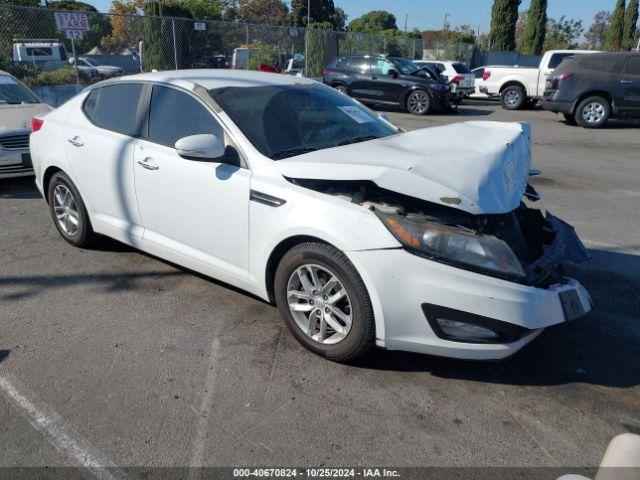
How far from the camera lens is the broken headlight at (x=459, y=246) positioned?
2.86 meters

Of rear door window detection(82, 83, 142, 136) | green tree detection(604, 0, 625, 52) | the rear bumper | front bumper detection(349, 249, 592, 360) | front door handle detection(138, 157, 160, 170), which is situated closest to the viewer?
front bumper detection(349, 249, 592, 360)

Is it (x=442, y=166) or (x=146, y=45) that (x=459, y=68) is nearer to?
(x=146, y=45)

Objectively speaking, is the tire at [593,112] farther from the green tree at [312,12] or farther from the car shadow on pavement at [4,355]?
the green tree at [312,12]

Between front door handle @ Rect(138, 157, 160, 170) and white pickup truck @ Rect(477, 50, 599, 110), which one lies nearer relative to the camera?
front door handle @ Rect(138, 157, 160, 170)

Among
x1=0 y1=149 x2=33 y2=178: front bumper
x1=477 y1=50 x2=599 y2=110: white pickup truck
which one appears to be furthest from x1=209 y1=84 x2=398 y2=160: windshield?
x1=477 y1=50 x2=599 y2=110: white pickup truck

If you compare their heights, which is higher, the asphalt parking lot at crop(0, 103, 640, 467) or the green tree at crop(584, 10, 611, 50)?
the green tree at crop(584, 10, 611, 50)

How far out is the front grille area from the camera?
717 centimetres

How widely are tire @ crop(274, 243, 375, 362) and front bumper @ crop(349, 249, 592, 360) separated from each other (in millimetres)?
94

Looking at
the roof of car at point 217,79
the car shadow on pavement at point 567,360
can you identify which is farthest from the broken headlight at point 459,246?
the roof of car at point 217,79

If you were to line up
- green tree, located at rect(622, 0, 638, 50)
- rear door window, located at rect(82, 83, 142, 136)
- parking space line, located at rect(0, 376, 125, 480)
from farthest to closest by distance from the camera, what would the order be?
1. green tree, located at rect(622, 0, 638, 50)
2. rear door window, located at rect(82, 83, 142, 136)
3. parking space line, located at rect(0, 376, 125, 480)

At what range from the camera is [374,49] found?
1037 inches

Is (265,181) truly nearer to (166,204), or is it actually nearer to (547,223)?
(166,204)

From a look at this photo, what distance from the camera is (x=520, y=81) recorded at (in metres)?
18.8

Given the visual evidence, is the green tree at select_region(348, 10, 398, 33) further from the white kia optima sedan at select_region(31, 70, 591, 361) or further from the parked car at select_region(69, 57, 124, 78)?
the white kia optima sedan at select_region(31, 70, 591, 361)
